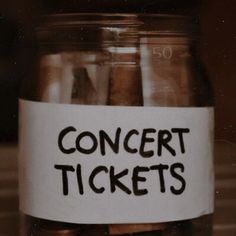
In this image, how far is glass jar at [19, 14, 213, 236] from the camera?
0.38 metres

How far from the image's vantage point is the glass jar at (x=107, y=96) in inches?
14.8

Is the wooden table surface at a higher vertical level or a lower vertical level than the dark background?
lower

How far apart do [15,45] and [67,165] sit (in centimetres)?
13

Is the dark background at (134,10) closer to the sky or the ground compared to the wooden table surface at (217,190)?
closer to the sky

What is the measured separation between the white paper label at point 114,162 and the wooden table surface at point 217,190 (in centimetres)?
8

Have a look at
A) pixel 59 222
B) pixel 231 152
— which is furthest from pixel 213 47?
pixel 59 222

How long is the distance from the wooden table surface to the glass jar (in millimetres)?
54

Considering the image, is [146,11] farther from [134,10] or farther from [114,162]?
[114,162]

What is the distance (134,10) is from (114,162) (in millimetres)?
131

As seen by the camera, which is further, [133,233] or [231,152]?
[231,152]

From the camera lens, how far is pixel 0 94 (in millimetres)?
473

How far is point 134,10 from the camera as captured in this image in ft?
1.50

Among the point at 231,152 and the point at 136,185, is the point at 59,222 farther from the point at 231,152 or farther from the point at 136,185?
the point at 231,152

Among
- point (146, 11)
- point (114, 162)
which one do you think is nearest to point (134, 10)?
point (146, 11)
